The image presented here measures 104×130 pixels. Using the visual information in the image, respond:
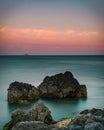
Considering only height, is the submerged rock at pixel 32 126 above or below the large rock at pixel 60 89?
above

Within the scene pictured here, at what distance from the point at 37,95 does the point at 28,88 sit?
12.7 feet

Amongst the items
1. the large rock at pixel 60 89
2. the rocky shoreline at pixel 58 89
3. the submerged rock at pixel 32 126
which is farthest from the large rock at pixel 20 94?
the submerged rock at pixel 32 126

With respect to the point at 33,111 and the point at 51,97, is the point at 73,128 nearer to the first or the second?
the point at 33,111

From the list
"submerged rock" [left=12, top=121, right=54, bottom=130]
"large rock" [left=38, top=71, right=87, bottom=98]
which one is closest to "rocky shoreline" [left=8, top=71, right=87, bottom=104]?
"large rock" [left=38, top=71, right=87, bottom=98]

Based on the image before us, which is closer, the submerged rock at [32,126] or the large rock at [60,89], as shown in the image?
the submerged rock at [32,126]

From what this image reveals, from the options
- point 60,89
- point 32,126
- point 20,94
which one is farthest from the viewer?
point 60,89

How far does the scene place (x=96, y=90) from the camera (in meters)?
96.9

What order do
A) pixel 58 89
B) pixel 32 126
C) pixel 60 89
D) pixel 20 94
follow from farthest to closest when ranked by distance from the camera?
pixel 60 89, pixel 58 89, pixel 20 94, pixel 32 126

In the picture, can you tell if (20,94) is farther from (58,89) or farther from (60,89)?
(60,89)

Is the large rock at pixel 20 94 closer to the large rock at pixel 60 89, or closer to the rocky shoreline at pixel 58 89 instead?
the rocky shoreline at pixel 58 89

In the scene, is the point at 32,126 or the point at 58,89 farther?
the point at 58,89

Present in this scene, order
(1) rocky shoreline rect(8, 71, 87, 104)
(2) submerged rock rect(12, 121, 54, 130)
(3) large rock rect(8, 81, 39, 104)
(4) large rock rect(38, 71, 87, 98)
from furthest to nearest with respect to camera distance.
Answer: (4) large rock rect(38, 71, 87, 98)
(1) rocky shoreline rect(8, 71, 87, 104)
(3) large rock rect(8, 81, 39, 104)
(2) submerged rock rect(12, 121, 54, 130)

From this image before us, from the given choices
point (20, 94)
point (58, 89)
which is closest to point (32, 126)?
point (20, 94)

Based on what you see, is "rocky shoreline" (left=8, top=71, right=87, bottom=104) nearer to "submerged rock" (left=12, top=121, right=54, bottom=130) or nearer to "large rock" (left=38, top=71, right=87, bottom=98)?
"large rock" (left=38, top=71, right=87, bottom=98)
